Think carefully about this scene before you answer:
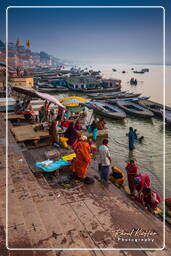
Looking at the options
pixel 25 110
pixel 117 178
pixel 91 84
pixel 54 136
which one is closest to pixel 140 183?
pixel 117 178

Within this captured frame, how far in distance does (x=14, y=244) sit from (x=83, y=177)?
2.41 meters

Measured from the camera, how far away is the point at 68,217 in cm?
361

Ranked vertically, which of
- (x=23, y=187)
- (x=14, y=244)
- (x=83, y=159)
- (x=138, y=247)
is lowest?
(x=138, y=247)

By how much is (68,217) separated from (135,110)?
14895mm

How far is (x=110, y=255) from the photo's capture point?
9.33 ft

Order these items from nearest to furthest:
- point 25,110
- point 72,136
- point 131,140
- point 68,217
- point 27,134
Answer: point 68,217 → point 72,136 → point 27,134 → point 131,140 → point 25,110

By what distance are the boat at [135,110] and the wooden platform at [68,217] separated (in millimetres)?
12066

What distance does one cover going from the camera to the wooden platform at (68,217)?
2.95 metres

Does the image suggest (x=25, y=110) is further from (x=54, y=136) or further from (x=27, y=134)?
(x=54, y=136)

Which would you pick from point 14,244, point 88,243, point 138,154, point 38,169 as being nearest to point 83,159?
point 38,169

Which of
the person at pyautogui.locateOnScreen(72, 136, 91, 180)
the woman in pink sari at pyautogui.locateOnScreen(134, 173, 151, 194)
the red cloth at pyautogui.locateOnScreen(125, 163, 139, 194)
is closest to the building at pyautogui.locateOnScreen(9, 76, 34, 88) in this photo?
the person at pyautogui.locateOnScreen(72, 136, 91, 180)

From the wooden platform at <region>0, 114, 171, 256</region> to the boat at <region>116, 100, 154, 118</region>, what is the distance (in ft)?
39.6

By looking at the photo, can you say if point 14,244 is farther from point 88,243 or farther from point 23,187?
point 23,187

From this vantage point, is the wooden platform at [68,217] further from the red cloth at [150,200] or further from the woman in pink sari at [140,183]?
the red cloth at [150,200]
